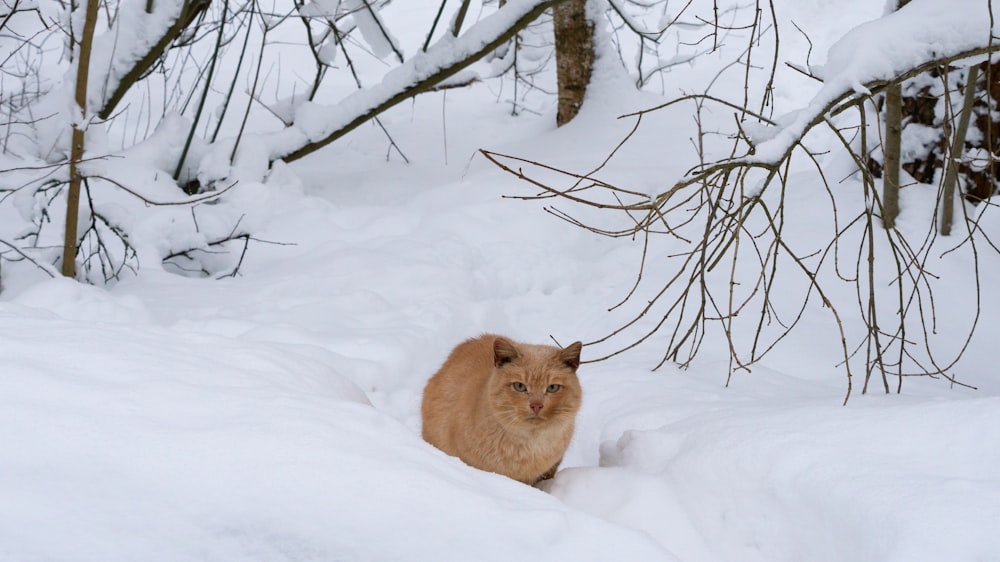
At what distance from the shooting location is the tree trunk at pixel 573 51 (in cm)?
741

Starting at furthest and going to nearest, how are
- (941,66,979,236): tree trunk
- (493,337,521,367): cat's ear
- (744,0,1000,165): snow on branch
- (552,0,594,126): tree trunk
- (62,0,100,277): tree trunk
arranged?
(552,0,594,126): tree trunk
(941,66,979,236): tree trunk
(62,0,100,277): tree trunk
(493,337,521,367): cat's ear
(744,0,1000,165): snow on branch

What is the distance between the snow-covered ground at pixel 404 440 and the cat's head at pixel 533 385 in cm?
25

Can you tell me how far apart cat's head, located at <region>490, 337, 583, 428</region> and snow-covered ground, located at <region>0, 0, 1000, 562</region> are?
0.81ft

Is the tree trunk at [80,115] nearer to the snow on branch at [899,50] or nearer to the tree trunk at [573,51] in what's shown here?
the snow on branch at [899,50]

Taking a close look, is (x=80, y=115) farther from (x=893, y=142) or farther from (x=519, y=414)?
(x=893, y=142)

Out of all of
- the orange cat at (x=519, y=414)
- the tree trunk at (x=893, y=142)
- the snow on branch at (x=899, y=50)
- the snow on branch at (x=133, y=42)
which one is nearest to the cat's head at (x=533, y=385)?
the orange cat at (x=519, y=414)

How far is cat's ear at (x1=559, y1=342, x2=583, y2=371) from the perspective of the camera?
10.4ft

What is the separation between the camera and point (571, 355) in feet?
10.5

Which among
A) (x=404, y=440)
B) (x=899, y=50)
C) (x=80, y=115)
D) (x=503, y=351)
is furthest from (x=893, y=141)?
(x=80, y=115)

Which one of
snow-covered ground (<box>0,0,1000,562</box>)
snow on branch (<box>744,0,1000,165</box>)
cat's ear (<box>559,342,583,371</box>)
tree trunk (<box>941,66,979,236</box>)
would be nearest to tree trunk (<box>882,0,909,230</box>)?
snow-covered ground (<box>0,0,1000,562</box>)

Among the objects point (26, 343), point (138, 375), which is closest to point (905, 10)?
point (138, 375)

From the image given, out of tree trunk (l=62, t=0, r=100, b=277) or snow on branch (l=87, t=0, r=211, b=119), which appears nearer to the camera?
tree trunk (l=62, t=0, r=100, b=277)

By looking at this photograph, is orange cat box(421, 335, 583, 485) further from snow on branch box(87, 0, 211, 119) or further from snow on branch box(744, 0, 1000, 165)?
snow on branch box(87, 0, 211, 119)

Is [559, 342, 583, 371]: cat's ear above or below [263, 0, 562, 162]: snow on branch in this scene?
below
